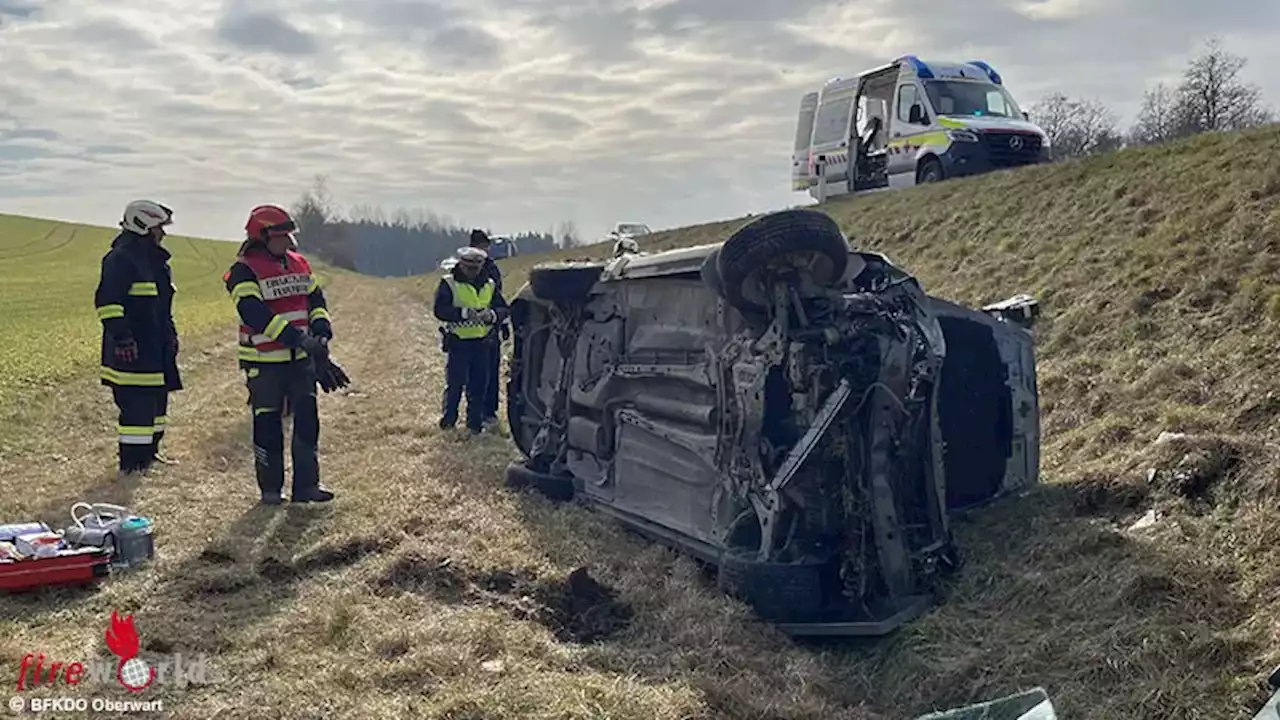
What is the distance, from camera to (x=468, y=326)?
8.67 m

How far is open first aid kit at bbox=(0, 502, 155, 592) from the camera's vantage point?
4.39 m

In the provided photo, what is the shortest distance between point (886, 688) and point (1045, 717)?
979 mm

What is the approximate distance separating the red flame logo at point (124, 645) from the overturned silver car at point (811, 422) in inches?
84.4

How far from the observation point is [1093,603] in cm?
399

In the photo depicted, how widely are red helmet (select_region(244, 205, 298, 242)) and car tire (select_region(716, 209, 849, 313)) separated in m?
2.70

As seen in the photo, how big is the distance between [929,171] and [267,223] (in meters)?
11.7

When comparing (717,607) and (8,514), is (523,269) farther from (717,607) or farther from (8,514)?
(717,607)

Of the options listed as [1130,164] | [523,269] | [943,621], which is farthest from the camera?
[523,269]

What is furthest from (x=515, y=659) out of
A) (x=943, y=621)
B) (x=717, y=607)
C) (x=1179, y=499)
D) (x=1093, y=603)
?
(x=1179, y=499)

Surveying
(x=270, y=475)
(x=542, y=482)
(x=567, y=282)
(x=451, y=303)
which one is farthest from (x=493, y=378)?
(x=270, y=475)

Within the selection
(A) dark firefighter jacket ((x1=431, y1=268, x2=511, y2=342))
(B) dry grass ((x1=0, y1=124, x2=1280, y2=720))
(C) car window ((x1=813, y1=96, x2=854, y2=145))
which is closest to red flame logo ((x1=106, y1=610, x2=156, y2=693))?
(B) dry grass ((x1=0, y1=124, x2=1280, y2=720))

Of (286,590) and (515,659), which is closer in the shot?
(515,659)

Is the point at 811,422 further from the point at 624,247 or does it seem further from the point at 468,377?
the point at 468,377

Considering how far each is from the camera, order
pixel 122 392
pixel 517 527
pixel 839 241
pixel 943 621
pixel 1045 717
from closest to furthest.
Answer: pixel 1045 717 → pixel 943 621 → pixel 839 241 → pixel 517 527 → pixel 122 392
